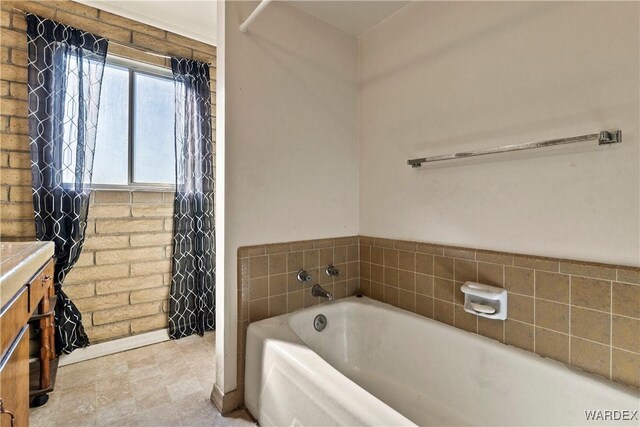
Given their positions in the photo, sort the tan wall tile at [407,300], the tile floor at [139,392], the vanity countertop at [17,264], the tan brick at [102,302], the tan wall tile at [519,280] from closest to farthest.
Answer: the vanity countertop at [17,264] < the tan wall tile at [519,280] < the tile floor at [139,392] < the tan wall tile at [407,300] < the tan brick at [102,302]

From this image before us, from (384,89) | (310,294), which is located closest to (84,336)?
(310,294)

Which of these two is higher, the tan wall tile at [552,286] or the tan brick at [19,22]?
the tan brick at [19,22]

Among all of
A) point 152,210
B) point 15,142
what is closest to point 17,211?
point 15,142

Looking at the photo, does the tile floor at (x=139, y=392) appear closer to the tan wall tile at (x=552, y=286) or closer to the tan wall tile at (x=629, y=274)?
the tan wall tile at (x=552, y=286)

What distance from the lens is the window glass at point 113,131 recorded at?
218cm

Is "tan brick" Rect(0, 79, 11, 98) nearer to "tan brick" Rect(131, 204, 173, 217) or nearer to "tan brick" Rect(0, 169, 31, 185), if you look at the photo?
"tan brick" Rect(0, 169, 31, 185)

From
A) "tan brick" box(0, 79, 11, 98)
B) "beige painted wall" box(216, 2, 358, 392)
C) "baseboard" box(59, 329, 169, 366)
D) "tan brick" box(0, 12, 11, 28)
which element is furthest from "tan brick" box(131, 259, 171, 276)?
"tan brick" box(0, 12, 11, 28)

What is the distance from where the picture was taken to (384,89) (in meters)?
1.96

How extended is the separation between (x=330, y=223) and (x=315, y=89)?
34.0 inches

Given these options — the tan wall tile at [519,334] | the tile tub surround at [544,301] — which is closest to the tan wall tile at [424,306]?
the tile tub surround at [544,301]

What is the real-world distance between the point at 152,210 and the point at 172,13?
1.45 meters

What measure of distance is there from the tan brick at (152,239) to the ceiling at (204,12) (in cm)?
159

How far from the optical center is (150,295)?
7.72 ft

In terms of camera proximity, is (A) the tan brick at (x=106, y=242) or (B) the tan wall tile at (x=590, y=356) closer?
(B) the tan wall tile at (x=590, y=356)
